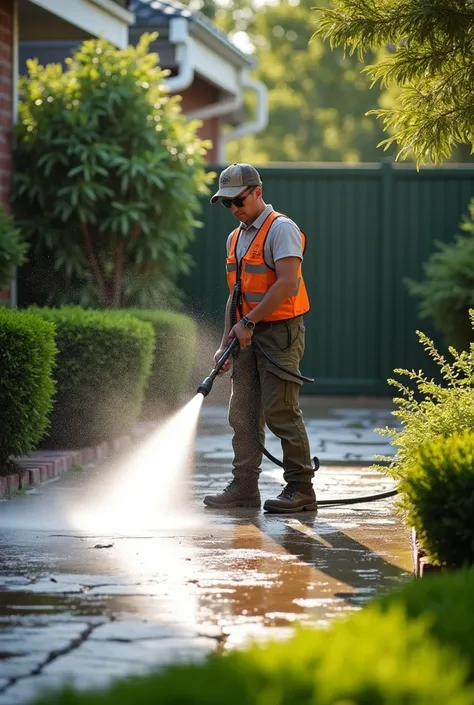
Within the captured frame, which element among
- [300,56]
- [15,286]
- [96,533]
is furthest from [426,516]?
[300,56]

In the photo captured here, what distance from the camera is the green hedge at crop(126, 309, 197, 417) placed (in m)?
13.3

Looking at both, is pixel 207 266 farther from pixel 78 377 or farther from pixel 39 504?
pixel 39 504

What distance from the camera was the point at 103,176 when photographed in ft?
46.5

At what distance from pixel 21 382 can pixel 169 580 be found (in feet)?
9.84

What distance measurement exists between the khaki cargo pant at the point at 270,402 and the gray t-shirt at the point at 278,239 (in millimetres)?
411

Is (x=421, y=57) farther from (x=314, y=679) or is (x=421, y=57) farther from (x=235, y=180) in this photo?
(x=314, y=679)

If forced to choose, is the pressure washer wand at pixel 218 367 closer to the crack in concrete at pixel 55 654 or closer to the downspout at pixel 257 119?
the crack in concrete at pixel 55 654

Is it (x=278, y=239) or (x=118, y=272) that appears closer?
(x=278, y=239)

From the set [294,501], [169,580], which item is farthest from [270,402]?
[169,580]

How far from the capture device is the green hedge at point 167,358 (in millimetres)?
13344

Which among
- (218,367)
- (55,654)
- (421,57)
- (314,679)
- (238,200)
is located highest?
(421,57)

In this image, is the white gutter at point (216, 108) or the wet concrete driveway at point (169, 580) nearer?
the wet concrete driveway at point (169, 580)

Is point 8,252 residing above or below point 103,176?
below

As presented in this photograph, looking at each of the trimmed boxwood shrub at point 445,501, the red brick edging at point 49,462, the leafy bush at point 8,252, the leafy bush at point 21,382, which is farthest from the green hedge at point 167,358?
the trimmed boxwood shrub at point 445,501
